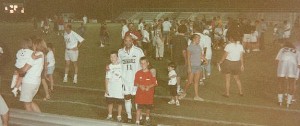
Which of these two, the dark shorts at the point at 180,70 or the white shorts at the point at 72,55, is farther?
the white shorts at the point at 72,55

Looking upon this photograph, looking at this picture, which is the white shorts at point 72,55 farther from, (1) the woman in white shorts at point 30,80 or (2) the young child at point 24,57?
(1) the woman in white shorts at point 30,80

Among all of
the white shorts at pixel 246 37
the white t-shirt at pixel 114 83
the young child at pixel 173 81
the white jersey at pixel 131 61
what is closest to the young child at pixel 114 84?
the white t-shirt at pixel 114 83

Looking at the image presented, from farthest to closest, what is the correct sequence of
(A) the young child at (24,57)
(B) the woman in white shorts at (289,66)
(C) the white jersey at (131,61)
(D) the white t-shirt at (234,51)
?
(D) the white t-shirt at (234,51) < (B) the woman in white shorts at (289,66) < (C) the white jersey at (131,61) < (A) the young child at (24,57)

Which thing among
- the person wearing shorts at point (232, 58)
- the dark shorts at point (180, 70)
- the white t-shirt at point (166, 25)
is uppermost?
the white t-shirt at point (166, 25)

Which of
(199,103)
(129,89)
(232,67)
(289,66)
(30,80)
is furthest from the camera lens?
(232,67)

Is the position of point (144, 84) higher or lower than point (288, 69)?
lower

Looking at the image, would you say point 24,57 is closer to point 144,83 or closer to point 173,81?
point 144,83

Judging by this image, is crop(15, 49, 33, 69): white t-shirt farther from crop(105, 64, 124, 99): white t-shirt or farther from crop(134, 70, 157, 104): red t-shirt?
crop(134, 70, 157, 104): red t-shirt

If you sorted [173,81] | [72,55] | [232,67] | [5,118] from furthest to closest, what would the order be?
[72,55] < [232,67] < [173,81] < [5,118]

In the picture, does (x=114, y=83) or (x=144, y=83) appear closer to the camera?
(x=144, y=83)

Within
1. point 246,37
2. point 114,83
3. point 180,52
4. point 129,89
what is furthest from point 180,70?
point 246,37

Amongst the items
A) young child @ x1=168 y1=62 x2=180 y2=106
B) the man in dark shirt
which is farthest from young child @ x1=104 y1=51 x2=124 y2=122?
the man in dark shirt

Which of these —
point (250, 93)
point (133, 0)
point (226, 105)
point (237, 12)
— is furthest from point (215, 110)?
point (133, 0)

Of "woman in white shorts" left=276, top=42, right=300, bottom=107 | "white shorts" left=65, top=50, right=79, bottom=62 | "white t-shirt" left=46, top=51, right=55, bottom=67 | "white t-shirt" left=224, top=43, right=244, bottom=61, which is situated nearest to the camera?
"woman in white shorts" left=276, top=42, right=300, bottom=107
